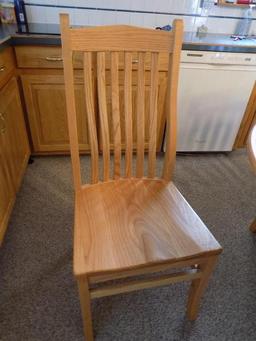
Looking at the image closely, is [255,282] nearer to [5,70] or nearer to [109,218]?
[109,218]

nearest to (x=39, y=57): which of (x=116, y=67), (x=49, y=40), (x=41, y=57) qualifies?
(x=41, y=57)

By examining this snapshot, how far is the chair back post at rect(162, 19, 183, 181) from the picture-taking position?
2.63ft

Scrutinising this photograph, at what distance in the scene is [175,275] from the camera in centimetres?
77

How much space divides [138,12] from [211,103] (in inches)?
37.9

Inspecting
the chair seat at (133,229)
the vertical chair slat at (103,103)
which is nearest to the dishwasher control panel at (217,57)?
the vertical chair slat at (103,103)

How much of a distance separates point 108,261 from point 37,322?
0.56 metres

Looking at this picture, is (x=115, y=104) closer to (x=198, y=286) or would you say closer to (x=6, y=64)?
(x=198, y=286)

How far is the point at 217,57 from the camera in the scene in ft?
5.17

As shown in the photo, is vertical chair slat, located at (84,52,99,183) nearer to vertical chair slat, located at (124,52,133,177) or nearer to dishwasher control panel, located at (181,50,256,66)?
vertical chair slat, located at (124,52,133,177)

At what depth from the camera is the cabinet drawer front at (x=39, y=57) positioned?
1433 mm

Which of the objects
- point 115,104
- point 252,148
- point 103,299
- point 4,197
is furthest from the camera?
point 4,197

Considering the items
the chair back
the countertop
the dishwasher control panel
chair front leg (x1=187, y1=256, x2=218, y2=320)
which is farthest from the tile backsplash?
chair front leg (x1=187, y1=256, x2=218, y2=320)

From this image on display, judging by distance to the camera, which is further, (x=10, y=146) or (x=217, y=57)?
(x=217, y=57)

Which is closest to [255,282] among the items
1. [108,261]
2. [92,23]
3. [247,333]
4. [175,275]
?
[247,333]
